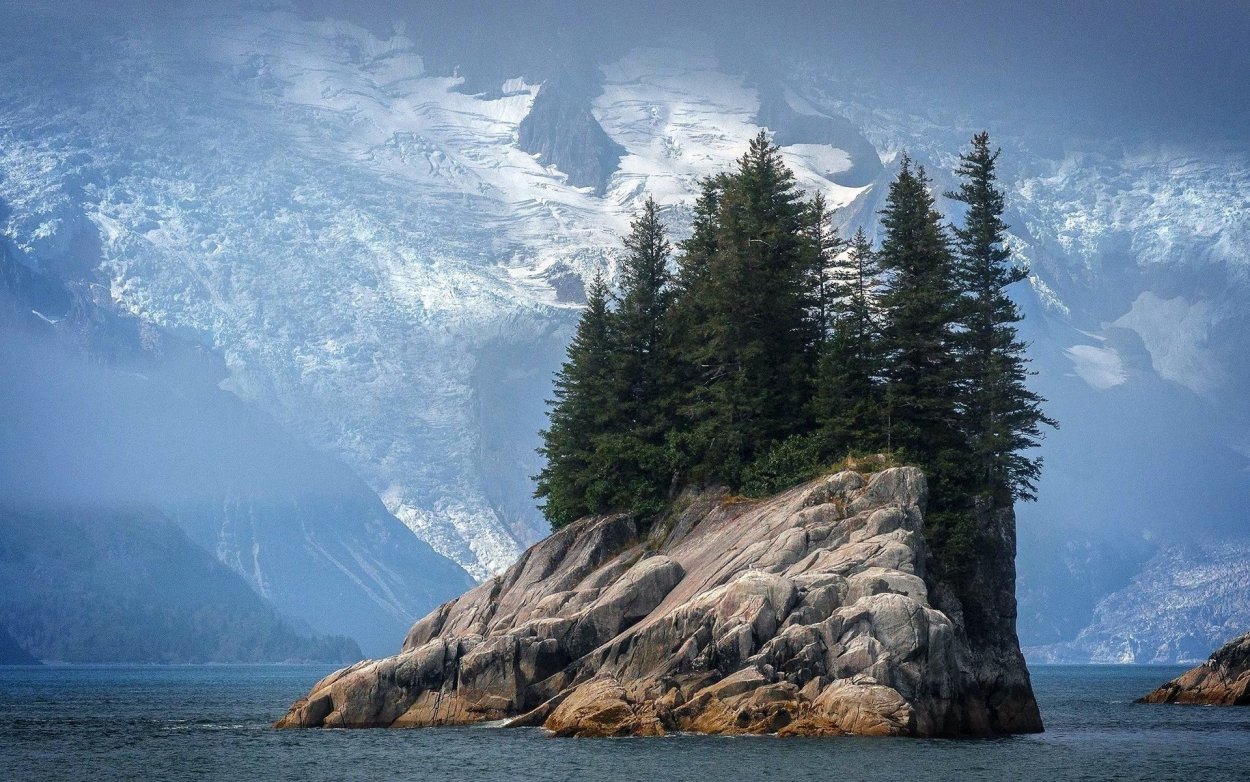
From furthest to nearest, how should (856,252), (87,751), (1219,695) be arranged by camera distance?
(1219,695) → (856,252) → (87,751)

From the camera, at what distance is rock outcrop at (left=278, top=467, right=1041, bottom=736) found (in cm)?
7050

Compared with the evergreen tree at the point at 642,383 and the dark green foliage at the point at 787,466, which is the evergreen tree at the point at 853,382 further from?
the evergreen tree at the point at 642,383

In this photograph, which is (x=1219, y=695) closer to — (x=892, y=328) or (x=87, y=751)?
(x=892, y=328)

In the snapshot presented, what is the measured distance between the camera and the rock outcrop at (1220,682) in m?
120

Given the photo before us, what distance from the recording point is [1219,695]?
123 metres

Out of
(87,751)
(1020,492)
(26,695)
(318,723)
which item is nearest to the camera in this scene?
(87,751)

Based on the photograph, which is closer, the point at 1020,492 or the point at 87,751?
the point at 87,751

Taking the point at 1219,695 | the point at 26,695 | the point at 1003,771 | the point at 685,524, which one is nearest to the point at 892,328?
the point at 685,524

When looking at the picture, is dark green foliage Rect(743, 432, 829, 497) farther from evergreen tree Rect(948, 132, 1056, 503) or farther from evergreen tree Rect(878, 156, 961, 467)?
evergreen tree Rect(948, 132, 1056, 503)

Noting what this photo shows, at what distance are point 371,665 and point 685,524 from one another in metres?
21.9

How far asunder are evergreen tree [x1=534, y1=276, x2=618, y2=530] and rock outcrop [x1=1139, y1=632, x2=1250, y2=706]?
56.9m

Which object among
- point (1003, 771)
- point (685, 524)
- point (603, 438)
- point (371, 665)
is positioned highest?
point (603, 438)

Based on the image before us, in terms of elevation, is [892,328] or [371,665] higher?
[892,328]

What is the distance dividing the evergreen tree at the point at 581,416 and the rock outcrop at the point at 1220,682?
56946mm
